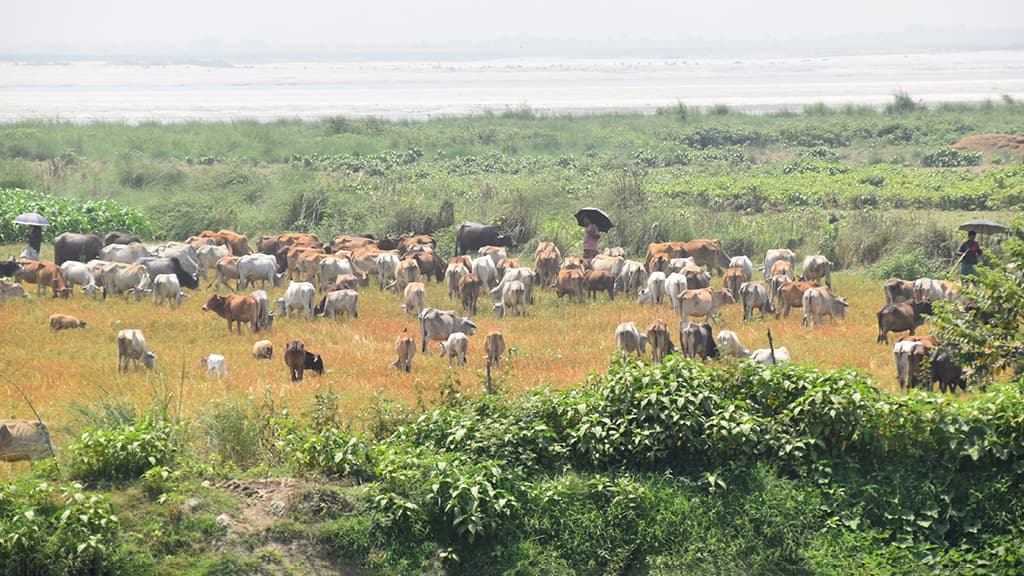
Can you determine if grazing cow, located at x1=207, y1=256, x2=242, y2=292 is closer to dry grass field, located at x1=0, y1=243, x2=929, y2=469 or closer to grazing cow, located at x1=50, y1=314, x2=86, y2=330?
dry grass field, located at x1=0, y1=243, x2=929, y2=469

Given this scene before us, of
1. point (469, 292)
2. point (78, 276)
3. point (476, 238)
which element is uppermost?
point (78, 276)

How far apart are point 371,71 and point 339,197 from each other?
10252 cm

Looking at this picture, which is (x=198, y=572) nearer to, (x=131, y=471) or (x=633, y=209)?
(x=131, y=471)

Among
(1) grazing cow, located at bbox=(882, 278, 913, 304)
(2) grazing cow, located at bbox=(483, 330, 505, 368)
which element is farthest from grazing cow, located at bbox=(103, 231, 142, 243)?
(1) grazing cow, located at bbox=(882, 278, 913, 304)

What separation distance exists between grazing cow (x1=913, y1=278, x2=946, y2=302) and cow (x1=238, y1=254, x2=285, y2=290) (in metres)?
13.4

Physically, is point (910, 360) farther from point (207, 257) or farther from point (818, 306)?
point (207, 257)

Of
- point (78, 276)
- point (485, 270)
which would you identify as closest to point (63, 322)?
point (78, 276)

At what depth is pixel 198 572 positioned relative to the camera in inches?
393

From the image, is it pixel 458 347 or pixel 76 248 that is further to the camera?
pixel 76 248

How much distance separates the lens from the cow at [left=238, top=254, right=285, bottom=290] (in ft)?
85.6

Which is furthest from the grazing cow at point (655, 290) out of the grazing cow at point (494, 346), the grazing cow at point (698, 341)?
the grazing cow at point (494, 346)

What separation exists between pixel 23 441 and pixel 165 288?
41.0 feet

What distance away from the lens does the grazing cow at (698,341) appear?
18.4 metres

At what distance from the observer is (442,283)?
90.4 ft
